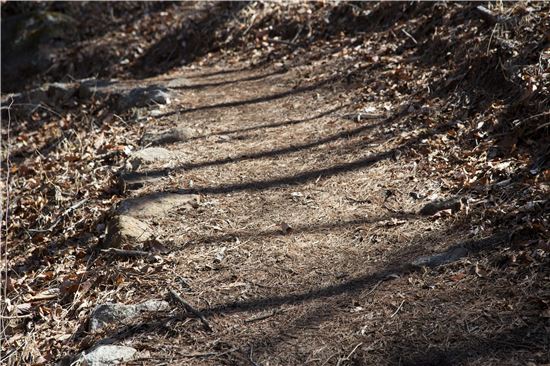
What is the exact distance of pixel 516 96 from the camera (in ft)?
18.2

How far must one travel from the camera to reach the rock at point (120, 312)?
4.05 meters

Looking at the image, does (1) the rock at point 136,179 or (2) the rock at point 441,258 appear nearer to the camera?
(2) the rock at point 441,258

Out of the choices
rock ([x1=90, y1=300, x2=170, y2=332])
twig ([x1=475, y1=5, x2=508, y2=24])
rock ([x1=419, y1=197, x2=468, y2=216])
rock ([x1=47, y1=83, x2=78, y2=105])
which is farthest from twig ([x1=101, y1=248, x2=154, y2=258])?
rock ([x1=47, y1=83, x2=78, y2=105])

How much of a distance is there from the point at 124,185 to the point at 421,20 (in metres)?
4.48

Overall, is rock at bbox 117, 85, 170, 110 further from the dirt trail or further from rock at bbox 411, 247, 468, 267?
rock at bbox 411, 247, 468, 267

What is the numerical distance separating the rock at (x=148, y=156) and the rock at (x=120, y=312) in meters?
2.42

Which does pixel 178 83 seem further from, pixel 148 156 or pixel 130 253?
pixel 130 253

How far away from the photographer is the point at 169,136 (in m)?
7.02

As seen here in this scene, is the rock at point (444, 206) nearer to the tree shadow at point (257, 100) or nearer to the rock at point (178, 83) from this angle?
the tree shadow at point (257, 100)

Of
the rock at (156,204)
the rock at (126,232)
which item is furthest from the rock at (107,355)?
the rock at (156,204)

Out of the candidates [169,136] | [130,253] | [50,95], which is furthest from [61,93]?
[130,253]

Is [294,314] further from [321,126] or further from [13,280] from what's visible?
[321,126]

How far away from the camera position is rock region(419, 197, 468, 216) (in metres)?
4.53

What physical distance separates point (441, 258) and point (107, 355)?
213 cm
